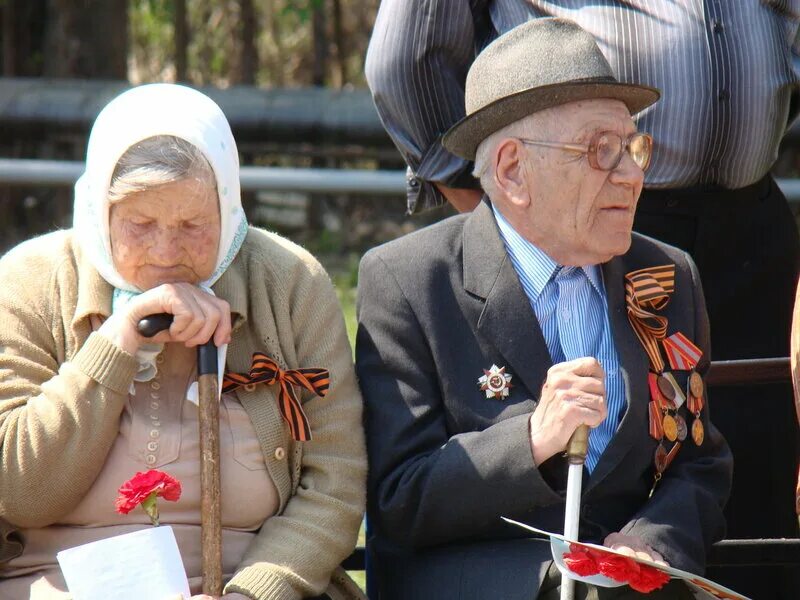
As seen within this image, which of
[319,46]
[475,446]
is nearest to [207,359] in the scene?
[475,446]

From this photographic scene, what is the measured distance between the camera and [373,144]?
1024cm

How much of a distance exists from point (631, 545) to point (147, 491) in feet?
3.23

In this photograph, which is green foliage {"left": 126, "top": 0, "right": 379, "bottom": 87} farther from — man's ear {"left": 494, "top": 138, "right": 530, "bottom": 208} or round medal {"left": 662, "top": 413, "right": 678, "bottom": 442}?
round medal {"left": 662, "top": 413, "right": 678, "bottom": 442}

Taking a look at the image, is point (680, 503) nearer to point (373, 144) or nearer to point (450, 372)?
point (450, 372)

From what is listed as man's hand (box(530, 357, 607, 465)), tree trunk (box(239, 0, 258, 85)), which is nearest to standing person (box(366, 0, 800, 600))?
man's hand (box(530, 357, 607, 465))

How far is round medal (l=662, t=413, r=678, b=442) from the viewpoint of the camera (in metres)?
2.91

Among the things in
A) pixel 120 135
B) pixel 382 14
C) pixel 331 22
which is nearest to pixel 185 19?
pixel 331 22

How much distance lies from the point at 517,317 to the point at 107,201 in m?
0.88

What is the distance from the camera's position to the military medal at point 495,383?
2.85m

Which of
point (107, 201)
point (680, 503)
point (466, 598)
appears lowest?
point (466, 598)

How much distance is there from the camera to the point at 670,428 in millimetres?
2918

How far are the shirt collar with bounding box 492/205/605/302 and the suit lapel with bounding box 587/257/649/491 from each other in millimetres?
29

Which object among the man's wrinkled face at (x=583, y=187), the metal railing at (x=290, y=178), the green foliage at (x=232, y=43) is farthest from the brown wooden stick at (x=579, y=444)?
the green foliage at (x=232, y=43)

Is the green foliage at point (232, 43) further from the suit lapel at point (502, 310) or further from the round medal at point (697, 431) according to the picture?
the round medal at point (697, 431)
